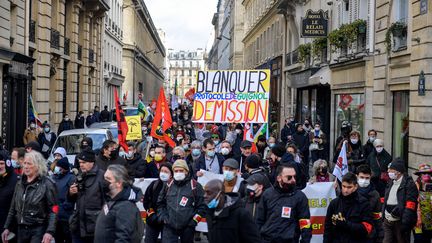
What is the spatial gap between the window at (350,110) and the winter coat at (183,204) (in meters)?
13.3

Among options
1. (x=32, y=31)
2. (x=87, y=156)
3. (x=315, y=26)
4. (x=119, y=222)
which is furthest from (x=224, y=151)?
(x=32, y=31)

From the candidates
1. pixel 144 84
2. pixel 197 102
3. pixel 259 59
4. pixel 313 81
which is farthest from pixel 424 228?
pixel 144 84

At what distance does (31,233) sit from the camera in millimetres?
7430

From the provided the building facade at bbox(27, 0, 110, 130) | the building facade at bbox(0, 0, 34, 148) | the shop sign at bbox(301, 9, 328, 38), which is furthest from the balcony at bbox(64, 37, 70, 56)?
the shop sign at bbox(301, 9, 328, 38)

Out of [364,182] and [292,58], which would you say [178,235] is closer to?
[364,182]

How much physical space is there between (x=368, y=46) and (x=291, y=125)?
5.49 m

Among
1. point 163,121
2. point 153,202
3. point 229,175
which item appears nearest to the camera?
point 229,175

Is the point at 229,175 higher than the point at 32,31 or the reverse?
the reverse

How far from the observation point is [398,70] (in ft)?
55.3

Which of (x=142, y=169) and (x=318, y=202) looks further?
(x=142, y=169)

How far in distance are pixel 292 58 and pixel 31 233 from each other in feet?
87.2

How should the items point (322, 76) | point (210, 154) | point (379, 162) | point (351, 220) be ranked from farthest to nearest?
point (322, 76) < point (379, 162) < point (210, 154) < point (351, 220)

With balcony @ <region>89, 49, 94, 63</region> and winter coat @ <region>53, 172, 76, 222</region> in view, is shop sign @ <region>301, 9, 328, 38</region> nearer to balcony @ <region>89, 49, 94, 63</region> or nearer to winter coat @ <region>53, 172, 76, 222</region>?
balcony @ <region>89, 49, 94, 63</region>

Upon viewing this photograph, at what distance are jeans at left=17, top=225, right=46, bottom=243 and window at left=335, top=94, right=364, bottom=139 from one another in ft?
47.9
